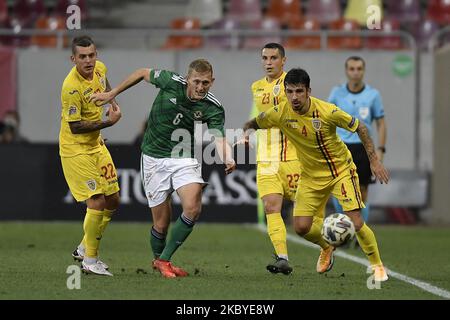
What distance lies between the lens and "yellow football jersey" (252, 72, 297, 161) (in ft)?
36.9

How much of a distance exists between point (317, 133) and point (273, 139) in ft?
4.29

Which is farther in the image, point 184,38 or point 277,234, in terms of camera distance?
point 184,38

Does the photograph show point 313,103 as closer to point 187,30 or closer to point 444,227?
point 444,227

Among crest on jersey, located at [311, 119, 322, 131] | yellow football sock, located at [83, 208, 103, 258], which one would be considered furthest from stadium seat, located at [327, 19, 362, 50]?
crest on jersey, located at [311, 119, 322, 131]

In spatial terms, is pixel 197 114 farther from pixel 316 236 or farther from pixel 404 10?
pixel 404 10

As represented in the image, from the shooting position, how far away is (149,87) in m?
21.3

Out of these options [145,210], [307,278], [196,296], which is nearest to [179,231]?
[307,278]

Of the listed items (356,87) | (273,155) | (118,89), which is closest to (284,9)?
(356,87)

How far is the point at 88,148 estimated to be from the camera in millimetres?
10828

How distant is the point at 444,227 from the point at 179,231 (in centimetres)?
999

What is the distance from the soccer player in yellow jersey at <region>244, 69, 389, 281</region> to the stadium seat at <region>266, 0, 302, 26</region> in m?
13.2

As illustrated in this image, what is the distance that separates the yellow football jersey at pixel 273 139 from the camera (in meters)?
11.2

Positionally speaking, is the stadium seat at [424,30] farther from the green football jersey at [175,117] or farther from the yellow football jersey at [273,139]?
the green football jersey at [175,117]

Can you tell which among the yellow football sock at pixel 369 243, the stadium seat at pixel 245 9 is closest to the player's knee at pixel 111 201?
the yellow football sock at pixel 369 243
